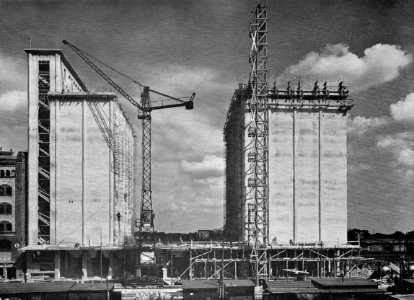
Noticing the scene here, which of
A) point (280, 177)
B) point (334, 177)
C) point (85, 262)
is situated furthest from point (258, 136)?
point (85, 262)

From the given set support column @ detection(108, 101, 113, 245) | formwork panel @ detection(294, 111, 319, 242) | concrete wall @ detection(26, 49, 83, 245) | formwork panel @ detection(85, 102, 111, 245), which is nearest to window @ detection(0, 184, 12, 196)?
concrete wall @ detection(26, 49, 83, 245)

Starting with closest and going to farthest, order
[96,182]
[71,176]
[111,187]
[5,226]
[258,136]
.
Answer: [258,136] < [71,176] < [96,182] < [111,187] < [5,226]

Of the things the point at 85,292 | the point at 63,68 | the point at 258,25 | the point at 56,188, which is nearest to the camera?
the point at 85,292

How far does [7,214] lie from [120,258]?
22.3 m

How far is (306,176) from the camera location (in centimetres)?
8138

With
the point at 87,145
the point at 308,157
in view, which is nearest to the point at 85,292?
the point at 87,145

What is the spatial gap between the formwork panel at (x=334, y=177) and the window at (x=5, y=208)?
57101 millimetres

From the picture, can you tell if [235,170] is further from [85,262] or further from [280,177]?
[85,262]

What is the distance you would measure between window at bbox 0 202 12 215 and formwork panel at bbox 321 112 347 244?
57101 millimetres

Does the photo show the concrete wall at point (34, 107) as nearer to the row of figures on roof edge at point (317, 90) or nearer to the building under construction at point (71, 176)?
the building under construction at point (71, 176)

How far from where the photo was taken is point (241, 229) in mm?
84938

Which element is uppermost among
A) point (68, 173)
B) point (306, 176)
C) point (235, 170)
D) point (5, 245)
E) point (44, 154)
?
point (44, 154)

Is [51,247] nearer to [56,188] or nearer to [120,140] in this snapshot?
[56,188]

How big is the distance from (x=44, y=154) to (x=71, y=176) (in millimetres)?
7179
